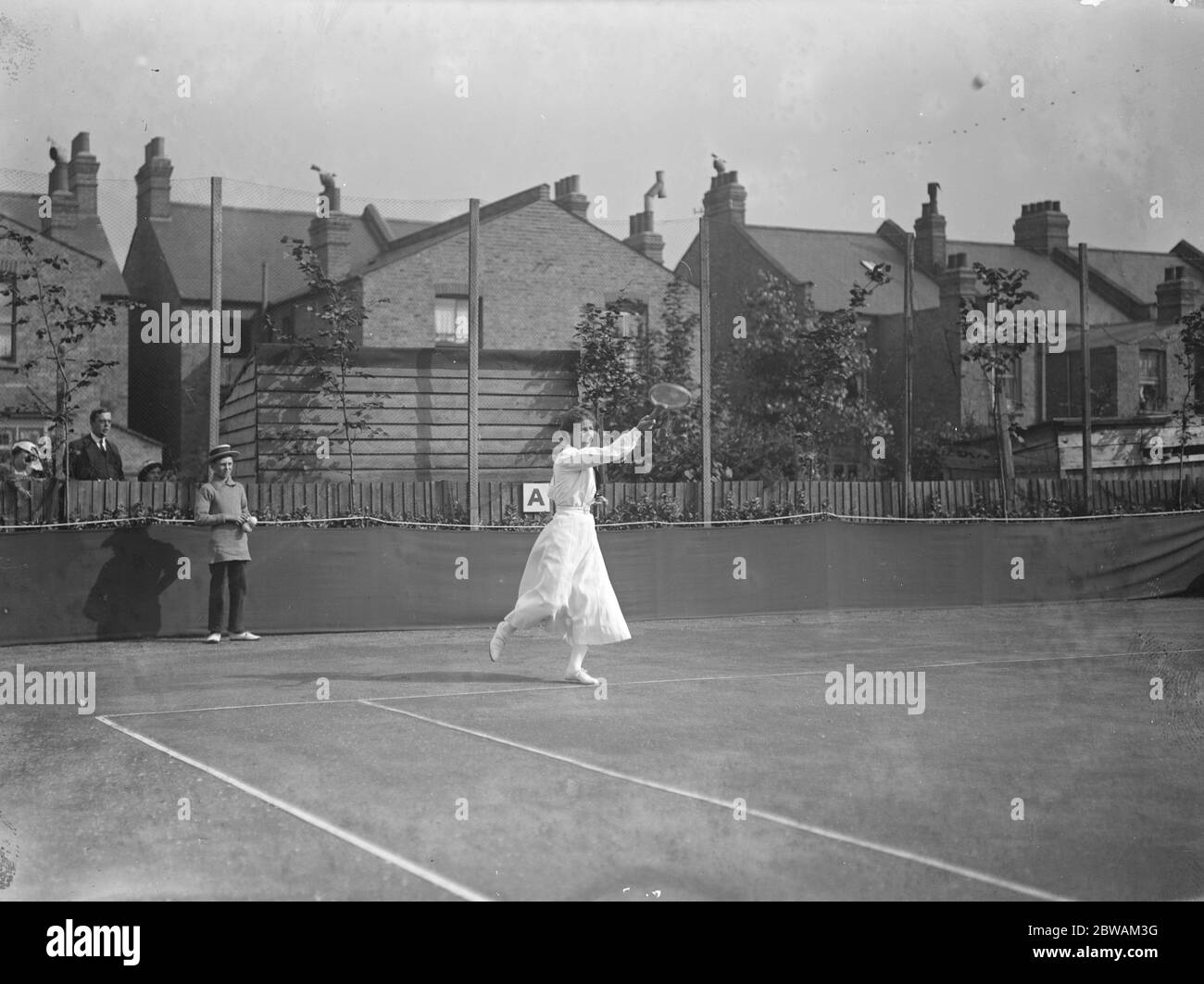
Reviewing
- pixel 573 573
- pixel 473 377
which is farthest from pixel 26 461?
pixel 573 573

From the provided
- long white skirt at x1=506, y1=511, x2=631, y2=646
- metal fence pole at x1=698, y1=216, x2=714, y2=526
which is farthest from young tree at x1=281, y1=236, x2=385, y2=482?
long white skirt at x1=506, y1=511, x2=631, y2=646

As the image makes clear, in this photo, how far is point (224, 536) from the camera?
1488cm

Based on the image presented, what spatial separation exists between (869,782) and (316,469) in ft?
47.1

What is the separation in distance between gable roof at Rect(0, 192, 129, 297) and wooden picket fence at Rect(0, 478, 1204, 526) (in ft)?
9.26

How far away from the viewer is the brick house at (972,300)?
97.9 ft

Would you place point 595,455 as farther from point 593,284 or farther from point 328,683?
point 593,284

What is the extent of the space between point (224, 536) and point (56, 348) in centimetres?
363

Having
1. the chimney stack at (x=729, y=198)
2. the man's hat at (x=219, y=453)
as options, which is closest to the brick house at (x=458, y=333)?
the chimney stack at (x=729, y=198)

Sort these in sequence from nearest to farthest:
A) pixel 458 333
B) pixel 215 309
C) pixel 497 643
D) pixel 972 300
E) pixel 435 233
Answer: pixel 497 643
pixel 215 309
pixel 435 233
pixel 972 300
pixel 458 333

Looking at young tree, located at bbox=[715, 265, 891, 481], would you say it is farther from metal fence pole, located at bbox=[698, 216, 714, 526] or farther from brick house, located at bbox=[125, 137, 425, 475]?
brick house, located at bbox=[125, 137, 425, 475]

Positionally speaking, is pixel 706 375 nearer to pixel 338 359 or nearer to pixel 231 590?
pixel 338 359

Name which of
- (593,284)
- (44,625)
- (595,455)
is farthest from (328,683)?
(593,284)

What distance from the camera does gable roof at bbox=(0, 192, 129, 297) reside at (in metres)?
15.4
